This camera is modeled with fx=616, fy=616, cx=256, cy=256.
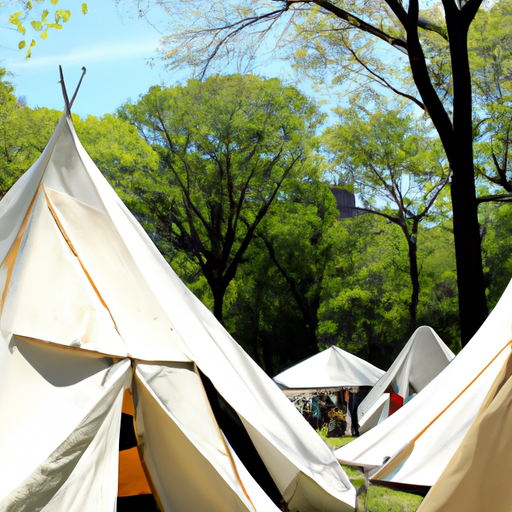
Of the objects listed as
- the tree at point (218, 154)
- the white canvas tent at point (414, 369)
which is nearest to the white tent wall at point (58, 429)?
the white canvas tent at point (414, 369)

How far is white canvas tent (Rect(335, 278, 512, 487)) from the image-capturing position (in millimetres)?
4793

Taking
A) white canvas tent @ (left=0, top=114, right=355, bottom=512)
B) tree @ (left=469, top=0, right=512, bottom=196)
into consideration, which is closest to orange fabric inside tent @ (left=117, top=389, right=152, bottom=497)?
white canvas tent @ (left=0, top=114, right=355, bottom=512)

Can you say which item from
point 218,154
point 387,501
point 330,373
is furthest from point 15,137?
point 387,501

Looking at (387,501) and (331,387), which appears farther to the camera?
(331,387)

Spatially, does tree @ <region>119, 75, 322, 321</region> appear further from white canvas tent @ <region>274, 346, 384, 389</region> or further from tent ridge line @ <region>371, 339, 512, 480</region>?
tent ridge line @ <region>371, 339, 512, 480</region>

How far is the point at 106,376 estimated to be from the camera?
404 cm

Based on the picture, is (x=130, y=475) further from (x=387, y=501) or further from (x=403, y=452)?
(x=387, y=501)

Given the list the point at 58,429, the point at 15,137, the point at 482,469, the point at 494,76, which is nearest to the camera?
the point at 482,469

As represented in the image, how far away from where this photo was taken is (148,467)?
4.36 metres

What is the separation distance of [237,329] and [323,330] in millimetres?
3960

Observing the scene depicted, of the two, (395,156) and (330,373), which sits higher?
(395,156)

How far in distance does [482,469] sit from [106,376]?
236 cm

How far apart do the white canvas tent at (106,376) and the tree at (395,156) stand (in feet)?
53.2

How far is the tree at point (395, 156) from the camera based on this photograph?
68.2 ft
